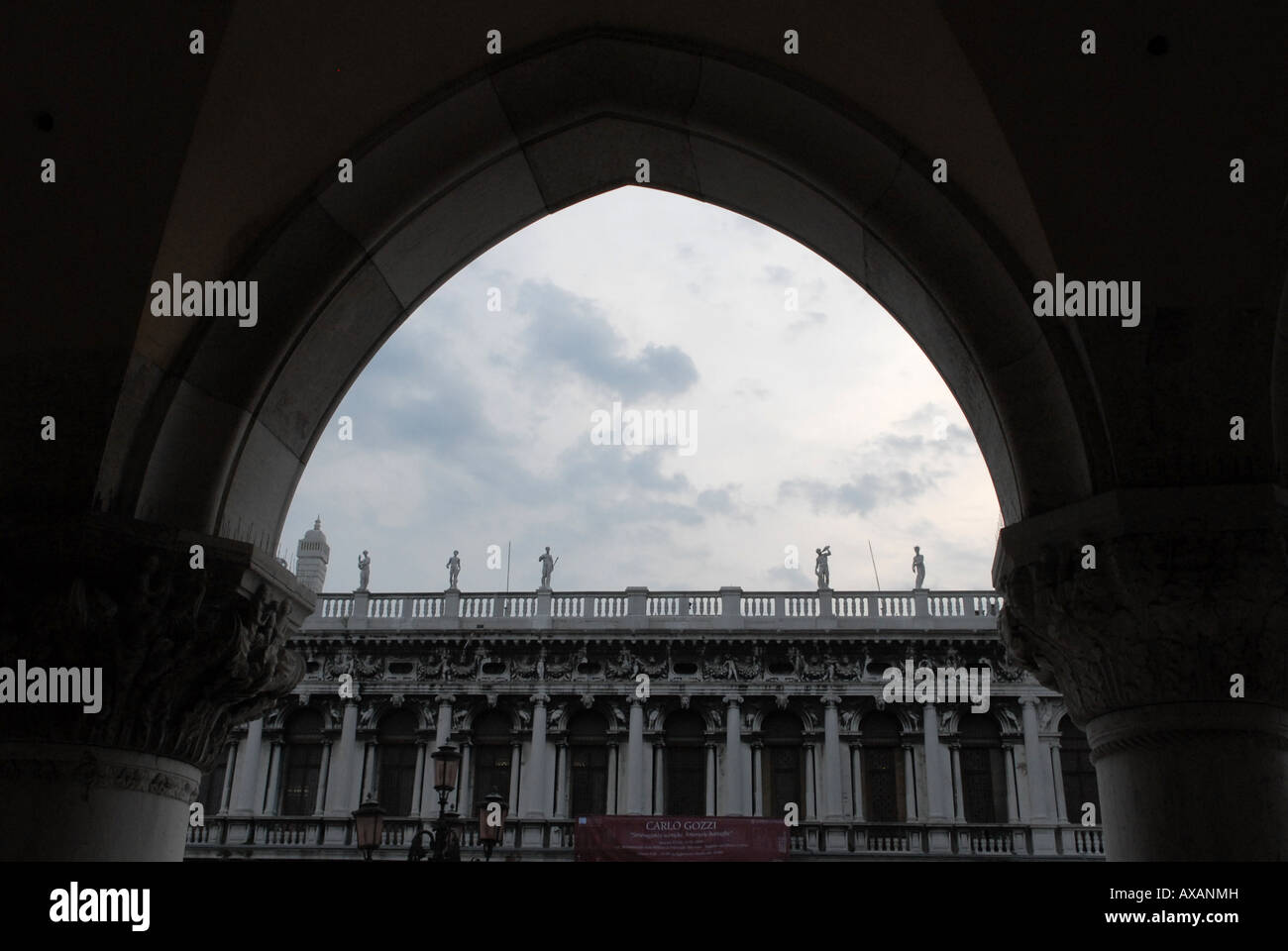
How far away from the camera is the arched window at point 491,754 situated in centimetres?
2547

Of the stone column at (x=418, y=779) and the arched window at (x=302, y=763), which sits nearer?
the stone column at (x=418, y=779)

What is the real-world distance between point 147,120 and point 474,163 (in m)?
1.50

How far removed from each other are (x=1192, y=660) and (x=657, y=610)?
22079 mm

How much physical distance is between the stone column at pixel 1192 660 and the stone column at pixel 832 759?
2059 cm

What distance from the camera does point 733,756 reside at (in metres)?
25.0

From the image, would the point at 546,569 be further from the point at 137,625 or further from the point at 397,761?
the point at 137,625

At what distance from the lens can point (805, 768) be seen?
25000 mm

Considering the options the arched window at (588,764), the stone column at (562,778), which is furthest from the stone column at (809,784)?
the stone column at (562,778)

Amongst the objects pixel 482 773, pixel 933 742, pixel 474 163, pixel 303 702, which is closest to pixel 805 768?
pixel 933 742

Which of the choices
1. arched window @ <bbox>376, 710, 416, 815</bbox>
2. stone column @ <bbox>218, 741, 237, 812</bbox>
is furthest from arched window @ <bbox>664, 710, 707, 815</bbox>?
stone column @ <bbox>218, 741, 237, 812</bbox>

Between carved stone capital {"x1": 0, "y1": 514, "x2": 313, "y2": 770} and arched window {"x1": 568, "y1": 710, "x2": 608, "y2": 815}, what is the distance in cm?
2086

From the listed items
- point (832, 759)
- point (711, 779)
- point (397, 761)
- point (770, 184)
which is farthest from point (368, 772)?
point (770, 184)

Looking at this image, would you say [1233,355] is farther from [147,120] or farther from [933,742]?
[933,742]

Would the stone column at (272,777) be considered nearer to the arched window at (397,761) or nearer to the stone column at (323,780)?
the stone column at (323,780)
